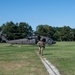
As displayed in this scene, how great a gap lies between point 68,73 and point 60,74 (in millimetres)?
706

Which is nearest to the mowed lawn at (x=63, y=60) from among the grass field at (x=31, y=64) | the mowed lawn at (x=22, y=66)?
the grass field at (x=31, y=64)

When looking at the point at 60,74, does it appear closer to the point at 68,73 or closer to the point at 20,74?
the point at 68,73

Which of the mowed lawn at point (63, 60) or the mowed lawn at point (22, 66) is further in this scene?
the mowed lawn at point (63, 60)

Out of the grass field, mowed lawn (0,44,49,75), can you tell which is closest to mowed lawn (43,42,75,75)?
the grass field

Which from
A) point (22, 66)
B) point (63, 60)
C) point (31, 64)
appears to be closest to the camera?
point (22, 66)

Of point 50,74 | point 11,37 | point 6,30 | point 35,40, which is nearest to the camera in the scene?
point 50,74

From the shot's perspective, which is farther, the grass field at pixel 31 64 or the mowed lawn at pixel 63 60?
the mowed lawn at pixel 63 60

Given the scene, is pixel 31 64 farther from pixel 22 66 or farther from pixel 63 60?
pixel 63 60

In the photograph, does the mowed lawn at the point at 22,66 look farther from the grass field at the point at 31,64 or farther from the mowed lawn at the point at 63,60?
the mowed lawn at the point at 63,60

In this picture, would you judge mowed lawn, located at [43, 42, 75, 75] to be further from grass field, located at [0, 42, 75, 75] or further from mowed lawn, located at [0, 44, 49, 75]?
mowed lawn, located at [0, 44, 49, 75]

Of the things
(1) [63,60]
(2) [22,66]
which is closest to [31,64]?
(2) [22,66]

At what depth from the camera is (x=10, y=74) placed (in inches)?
616

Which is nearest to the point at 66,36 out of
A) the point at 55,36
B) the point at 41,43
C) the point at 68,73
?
the point at 55,36

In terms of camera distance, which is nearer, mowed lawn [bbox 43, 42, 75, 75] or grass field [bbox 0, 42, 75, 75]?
grass field [bbox 0, 42, 75, 75]
